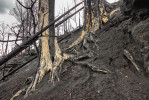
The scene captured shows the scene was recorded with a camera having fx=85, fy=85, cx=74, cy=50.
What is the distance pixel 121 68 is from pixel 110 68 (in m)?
0.27

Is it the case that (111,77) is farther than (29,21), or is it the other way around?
(29,21)

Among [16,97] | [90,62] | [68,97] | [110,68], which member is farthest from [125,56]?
[16,97]

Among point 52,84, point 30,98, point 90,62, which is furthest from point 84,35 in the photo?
point 30,98

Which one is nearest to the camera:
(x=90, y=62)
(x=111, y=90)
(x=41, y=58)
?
(x=111, y=90)

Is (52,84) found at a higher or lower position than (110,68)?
lower

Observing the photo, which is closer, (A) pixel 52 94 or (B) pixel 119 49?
(A) pixel 52 94

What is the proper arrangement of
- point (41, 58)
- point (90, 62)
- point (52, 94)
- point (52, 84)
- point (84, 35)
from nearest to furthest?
point (52, 94) < point (52, 84) < point (90, 62) < point (41, 58) < point (84, 35)

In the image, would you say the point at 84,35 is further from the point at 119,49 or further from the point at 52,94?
the point at 52,94

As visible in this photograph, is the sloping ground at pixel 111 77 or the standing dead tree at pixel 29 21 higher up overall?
the standing dead tree at pixel 29 21

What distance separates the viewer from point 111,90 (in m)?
1.77

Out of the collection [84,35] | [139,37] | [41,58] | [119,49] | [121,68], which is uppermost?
[84,35]

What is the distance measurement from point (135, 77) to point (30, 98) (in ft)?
8.99

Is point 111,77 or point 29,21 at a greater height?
point 29,21

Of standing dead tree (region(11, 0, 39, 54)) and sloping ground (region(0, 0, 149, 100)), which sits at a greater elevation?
standing dead tree (region(11, 0, 39, 54))
